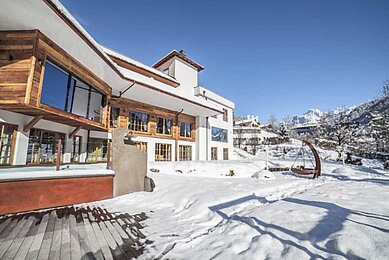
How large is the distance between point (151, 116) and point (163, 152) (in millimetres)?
3094

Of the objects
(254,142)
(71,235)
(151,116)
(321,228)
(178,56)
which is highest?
(178,56)

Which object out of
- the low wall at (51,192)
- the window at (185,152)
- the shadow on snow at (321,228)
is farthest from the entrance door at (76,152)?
the window at (185,152)

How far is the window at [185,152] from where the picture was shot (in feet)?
55.1

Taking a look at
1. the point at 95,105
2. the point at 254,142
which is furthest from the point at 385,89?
the point at 95,105

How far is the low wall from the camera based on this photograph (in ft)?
14.5

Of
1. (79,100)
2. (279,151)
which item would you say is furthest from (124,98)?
(279,151)

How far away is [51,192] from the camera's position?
509 cm

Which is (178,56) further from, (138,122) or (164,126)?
(138,122)

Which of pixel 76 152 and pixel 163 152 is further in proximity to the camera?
pixel 163 152

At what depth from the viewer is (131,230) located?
3.70 meters

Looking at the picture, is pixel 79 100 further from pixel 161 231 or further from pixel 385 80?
pixel 385 80

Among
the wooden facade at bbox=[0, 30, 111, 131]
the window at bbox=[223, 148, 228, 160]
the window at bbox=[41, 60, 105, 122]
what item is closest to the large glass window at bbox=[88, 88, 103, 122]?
the window at bbox=[41, 60, 105, 122]

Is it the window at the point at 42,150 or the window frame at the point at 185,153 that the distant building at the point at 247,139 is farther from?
the window at the point at 42,150

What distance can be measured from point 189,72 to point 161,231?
57.7 ft
